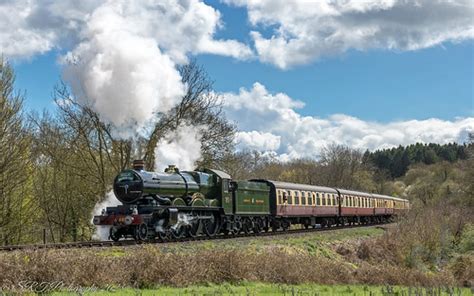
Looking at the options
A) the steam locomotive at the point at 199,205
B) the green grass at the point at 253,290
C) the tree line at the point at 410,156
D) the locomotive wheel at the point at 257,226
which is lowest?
the green grass at the point at 253,290

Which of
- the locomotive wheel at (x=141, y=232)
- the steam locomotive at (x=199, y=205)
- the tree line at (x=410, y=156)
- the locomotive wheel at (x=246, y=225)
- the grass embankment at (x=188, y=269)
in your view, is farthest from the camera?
the tree line at (x=410, y=156)

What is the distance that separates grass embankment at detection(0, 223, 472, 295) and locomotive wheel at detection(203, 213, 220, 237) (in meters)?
3.05

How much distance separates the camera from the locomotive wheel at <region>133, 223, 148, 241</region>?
20469 millimetres

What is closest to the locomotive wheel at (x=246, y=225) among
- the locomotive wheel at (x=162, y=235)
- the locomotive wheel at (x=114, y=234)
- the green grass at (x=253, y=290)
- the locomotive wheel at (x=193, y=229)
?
the locomotive wheel at (x=193, y=229)

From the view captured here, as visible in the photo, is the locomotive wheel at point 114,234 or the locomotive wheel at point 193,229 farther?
the locomotive wheel at point 193,229

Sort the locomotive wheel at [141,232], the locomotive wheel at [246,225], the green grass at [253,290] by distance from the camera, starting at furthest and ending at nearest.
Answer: the locomotive wheel at [246,225] → the locomotive wheel at [141,232] → the green grass at [253,290]

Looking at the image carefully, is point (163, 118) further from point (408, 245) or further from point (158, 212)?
point (408, 245)

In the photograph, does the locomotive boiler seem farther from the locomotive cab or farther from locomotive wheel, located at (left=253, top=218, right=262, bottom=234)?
locomotive wheel, located at (left=253, top=218, right=262, bottom=234)

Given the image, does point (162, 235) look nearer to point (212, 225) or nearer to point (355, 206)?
point (212, 225)

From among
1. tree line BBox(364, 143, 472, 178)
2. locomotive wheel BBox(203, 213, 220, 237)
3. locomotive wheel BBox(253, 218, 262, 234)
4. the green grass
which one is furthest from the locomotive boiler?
tree line BBox(364, 143, 472, 178)

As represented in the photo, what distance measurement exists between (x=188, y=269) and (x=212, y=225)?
1132cm

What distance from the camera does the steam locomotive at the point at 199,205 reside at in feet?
68.8

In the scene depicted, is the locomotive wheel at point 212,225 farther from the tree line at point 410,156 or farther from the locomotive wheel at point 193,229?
the tree line at point 410,156

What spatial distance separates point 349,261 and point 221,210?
6.06 m
